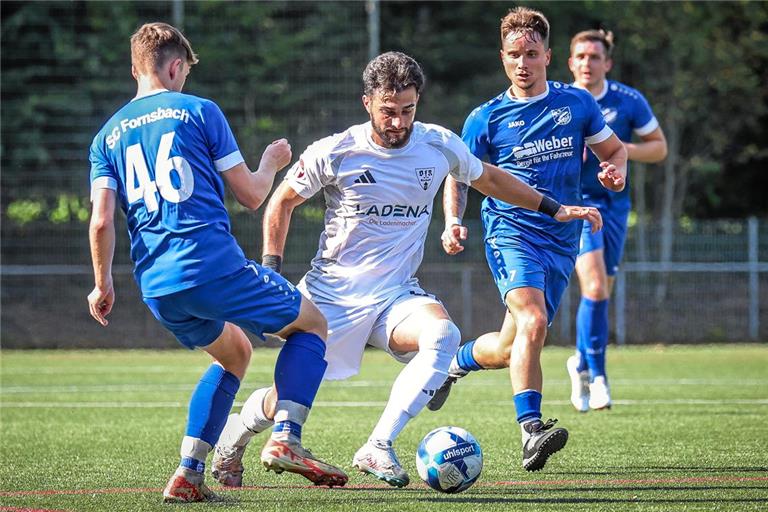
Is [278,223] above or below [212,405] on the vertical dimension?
above

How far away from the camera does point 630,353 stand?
1858cm

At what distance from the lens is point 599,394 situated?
9.62 metres

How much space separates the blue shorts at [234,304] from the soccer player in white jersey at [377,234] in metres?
0.47

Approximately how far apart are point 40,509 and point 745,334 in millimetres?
18278

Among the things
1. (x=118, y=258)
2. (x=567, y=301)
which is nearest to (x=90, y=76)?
(x=118, y=258)

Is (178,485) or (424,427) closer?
(178,485)

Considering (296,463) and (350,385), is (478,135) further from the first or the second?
(350,385)

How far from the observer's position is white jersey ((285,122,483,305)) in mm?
6113

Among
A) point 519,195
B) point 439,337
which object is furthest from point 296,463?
point 519,195

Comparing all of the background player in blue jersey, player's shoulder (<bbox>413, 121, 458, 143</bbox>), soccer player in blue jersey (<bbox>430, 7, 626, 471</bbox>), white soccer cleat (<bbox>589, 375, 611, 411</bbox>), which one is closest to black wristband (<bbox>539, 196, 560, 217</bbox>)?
player's shoulder (<bbox>413, 121, 458, 143</bbox>)

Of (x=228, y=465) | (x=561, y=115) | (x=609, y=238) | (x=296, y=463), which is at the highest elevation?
(x=561, y=115)

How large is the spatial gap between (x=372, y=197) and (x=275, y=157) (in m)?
0.82

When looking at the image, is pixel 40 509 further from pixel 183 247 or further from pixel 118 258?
pixel 118 258

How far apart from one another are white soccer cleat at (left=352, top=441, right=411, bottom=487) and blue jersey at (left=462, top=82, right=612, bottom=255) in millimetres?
2169
